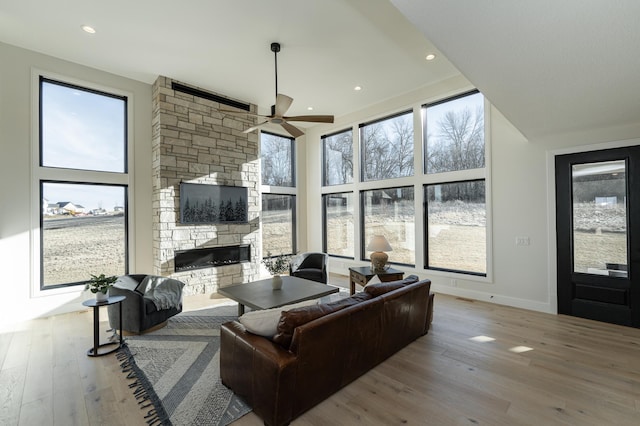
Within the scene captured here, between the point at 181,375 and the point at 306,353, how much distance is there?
4.67 ft

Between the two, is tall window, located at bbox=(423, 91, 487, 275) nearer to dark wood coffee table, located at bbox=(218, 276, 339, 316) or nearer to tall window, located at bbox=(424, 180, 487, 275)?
tall window, located at bbox=(424, 180, 487, 275)

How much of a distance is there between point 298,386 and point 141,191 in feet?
15.2

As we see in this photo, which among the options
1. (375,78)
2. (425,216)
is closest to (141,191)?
(375,78)

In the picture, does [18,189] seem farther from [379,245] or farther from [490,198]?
[490,198]

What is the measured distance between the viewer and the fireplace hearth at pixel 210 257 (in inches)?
209

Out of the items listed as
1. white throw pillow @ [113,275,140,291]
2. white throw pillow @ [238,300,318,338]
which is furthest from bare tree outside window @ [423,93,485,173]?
white throw pillow @ [113,275,140,291]

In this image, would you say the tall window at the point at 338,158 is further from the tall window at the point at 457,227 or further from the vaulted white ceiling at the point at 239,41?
the tall window at the point at 457,227

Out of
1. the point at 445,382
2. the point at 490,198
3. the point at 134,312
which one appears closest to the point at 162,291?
the point at 134,312

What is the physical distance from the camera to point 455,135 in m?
5.18

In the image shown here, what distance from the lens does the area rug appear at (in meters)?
2.13

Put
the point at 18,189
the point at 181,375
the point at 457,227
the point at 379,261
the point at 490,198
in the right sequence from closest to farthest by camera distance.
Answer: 1. the point at 181,375
2. the point at 18,189
3. the point at 379,261
4. the point at 490,198
5. the point at 457,227

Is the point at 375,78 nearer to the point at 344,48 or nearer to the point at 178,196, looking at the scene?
the point at 344,48

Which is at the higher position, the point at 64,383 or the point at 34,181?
the point at 34,181

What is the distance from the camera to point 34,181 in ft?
13.9
